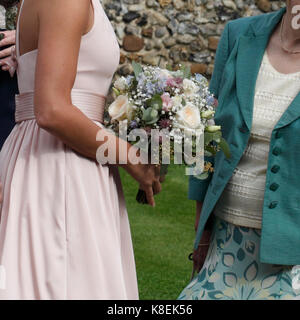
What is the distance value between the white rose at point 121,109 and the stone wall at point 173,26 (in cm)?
951

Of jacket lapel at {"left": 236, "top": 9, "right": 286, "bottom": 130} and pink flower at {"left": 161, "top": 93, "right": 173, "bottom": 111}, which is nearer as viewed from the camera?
pink flower at {"left": 161, "top": 93, "right": 173, "bottom": 111}

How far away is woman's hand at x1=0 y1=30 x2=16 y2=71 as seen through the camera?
3557mm

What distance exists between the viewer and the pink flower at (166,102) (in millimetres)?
2568

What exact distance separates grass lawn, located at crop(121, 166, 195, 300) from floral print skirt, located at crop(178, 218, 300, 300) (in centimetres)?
285

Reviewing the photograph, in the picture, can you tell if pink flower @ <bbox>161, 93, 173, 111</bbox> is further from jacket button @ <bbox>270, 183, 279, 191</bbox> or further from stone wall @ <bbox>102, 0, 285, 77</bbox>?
stone wall @ <bbox>102, 0, 285, 77</bbox>

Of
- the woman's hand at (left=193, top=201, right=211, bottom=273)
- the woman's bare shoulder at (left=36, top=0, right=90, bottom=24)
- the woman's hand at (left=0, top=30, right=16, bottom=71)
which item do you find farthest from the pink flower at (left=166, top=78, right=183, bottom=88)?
the woman's hand at (left=0, top=30, right=16, bottom=71)

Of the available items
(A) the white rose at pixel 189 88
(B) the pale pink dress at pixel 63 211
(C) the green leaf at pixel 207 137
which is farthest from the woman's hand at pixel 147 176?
(A) the white rose at pixel 189 88

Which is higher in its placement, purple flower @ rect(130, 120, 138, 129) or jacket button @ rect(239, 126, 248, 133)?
purple flower @ rect(130, 120, 138, 129)

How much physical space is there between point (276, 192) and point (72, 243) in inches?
37.9

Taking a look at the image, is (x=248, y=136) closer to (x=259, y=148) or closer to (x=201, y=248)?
(x=259, y=148)

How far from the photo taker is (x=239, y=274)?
309cm

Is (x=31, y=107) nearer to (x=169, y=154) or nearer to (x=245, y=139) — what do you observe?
(x=169, y=154)
